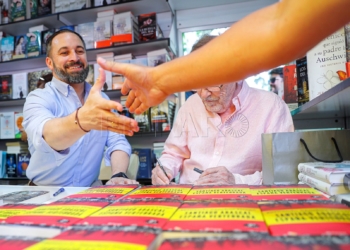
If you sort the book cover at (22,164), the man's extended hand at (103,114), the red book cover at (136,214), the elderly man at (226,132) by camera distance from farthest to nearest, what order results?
the book cover at (22,164) → the elderly man at (226,132) → the man's extended hand at (103,114) → the red book cover at (136,214)

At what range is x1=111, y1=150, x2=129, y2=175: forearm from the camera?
156cm

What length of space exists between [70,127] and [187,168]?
24.2 inches

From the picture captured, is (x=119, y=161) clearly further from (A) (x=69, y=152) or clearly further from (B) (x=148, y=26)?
(B) (x=148, y=26)

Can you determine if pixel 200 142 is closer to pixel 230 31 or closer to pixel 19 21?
pixel 230 31

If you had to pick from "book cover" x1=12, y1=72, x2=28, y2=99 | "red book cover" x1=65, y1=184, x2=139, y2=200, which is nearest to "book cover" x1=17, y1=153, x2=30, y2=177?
"book cover" x1=12, y1=72, x2=28, y2=99

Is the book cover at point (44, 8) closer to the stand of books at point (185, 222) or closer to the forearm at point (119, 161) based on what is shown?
the forearm at point (119, 161)

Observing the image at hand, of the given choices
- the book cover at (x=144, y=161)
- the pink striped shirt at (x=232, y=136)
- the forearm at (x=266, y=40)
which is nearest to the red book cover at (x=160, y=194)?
the forearm at (x=266, y=40)

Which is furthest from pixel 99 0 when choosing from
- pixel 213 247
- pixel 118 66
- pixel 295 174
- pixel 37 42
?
pixel 213 247

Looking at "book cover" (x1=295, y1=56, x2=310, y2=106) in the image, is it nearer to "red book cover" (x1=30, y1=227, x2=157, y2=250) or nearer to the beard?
"red book cover" (x1=30, y1=227, x2=157, y2=250)

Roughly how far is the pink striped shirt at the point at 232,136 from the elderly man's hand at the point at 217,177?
0.24 m

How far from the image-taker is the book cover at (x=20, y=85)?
107 inches

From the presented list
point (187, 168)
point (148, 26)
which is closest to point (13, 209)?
point (187, 168)

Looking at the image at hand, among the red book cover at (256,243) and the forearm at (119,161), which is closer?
the red book cover at (256,243)

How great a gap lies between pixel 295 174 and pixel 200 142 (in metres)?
0.50
